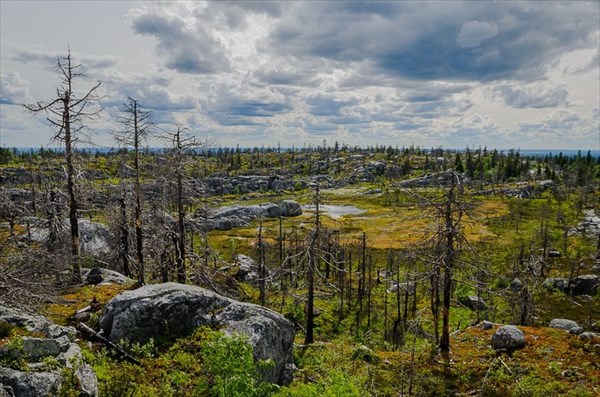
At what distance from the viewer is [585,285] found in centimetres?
5816

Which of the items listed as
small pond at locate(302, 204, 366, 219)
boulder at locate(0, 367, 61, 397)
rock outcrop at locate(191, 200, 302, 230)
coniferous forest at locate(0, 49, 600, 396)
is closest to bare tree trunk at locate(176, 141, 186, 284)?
coniferous forest at locate(0, 49, 600, 396)

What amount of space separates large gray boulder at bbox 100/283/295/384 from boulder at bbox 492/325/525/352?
1405 cm

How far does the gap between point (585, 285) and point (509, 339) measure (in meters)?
46.8

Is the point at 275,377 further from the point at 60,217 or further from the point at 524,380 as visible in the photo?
the point at 60,217

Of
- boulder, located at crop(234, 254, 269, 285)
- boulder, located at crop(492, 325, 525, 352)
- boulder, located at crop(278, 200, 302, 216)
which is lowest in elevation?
boulder, located at crop(234, 254, 269, 285)

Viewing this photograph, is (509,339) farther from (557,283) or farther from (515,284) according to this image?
(557,283)

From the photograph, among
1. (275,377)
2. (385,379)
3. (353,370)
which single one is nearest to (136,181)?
(275,377)

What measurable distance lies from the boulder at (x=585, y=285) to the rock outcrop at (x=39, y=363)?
66.1m

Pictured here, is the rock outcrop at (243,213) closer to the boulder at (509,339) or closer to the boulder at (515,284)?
the boulder at (515,284)

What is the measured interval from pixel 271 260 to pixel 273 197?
79819mm

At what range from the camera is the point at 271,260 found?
71750 mm

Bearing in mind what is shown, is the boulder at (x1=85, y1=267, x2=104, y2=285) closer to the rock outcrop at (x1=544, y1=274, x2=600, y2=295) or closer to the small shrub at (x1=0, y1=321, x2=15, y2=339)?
the small shrub at (x1=0, y1=321, x2=15, y2=339)

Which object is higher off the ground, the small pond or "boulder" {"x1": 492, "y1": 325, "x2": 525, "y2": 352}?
"boulder" {"x1": 492, "y1": 325, "x2": 525, "y2": 352}

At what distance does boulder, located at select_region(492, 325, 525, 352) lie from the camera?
21844 mm
